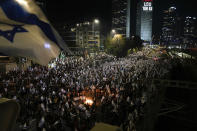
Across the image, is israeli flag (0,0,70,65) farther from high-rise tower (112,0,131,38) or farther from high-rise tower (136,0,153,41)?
high-rise tower (136,0,153,41)

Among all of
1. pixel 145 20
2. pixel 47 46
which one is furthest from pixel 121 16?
pixel 47 46

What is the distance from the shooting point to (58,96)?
10.6 metres

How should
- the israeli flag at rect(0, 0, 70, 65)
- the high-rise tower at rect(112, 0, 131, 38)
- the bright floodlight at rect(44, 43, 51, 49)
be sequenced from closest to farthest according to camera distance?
the israeli flag at rect(0, 0, 70, 65), the bright floodlight at rect(44, 43, 51, 49), the high-rise tower at rect(112, 0, 131, 38)

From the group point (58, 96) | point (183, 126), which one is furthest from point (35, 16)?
point (183, 126)

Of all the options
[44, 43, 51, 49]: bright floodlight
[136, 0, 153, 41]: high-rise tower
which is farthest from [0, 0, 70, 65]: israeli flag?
[136, 0, 153, 41]: high-rise tower

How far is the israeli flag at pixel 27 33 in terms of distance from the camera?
2.44 meters

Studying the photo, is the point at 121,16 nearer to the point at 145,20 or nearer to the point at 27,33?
the point at 145,20

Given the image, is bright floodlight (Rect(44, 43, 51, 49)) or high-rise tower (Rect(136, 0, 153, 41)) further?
high-rise tower (Rect(136, 0, 153, 41))

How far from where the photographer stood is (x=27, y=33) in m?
2.64

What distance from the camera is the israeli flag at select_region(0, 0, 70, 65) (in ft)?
8.02

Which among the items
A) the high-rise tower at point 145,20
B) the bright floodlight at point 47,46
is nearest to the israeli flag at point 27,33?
the bright floodlight at point 47,46

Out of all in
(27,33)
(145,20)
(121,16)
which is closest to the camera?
(27,33)

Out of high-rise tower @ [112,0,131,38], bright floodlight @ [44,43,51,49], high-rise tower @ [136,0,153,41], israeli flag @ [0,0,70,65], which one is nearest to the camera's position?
israeli flag @ [0,0,70,65]

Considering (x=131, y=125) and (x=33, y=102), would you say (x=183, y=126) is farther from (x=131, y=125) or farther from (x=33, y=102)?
(x=33, y=102)
